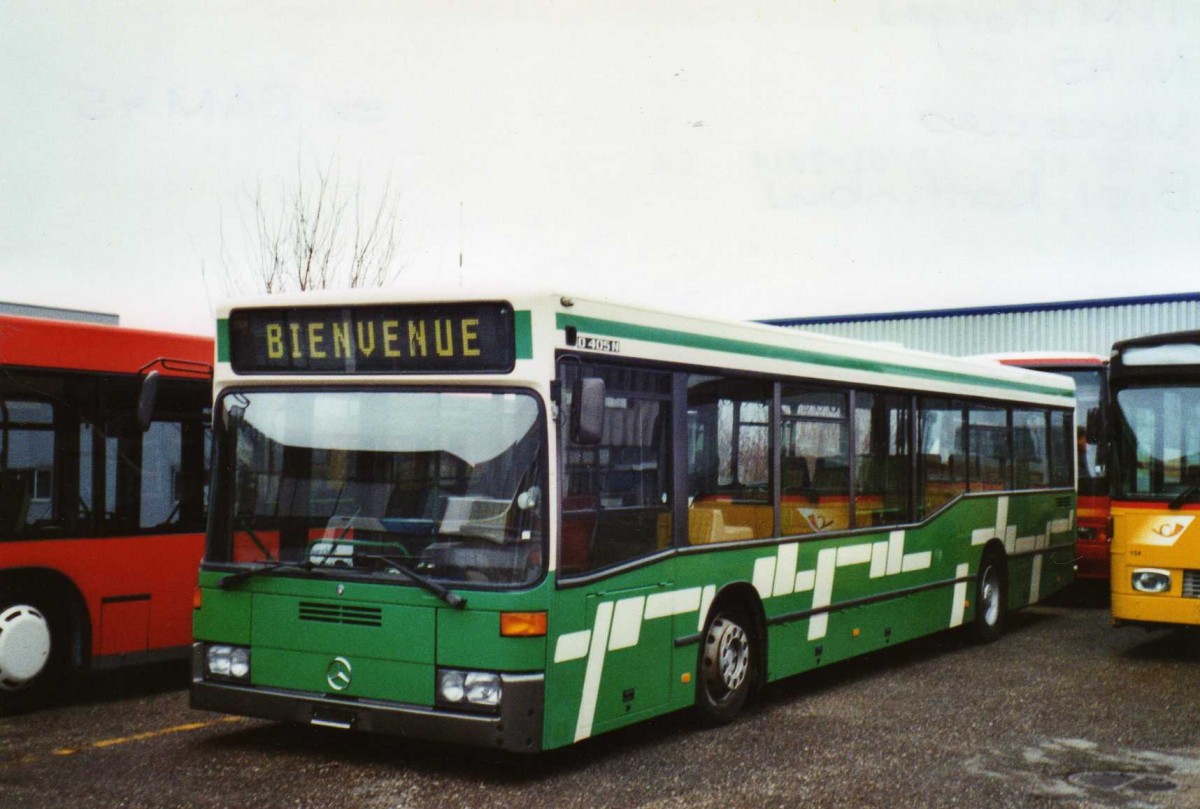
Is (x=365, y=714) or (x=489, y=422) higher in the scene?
(x=489, y=422)

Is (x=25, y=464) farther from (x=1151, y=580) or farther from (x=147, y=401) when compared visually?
(x=1151, y=580)

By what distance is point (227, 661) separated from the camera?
7.44m

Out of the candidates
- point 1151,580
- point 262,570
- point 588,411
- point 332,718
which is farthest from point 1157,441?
point 262,570

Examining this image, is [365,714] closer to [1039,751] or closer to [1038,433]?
[1039,751]

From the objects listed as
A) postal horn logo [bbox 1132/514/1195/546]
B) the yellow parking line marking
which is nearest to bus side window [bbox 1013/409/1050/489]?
postal horn logo [bbox 1132/514/1195/546]

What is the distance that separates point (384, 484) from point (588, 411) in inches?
44.8

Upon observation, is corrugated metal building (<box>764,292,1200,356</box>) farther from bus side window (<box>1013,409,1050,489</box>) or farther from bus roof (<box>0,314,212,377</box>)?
bus roof (<box>0,314,212,377</box>)

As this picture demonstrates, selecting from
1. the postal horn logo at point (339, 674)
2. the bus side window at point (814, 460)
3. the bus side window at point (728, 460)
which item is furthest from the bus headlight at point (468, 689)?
the bus side window at point (814, 460)

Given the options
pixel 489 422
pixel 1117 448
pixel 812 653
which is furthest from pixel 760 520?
pixel 1117 448

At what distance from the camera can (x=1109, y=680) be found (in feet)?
34.3

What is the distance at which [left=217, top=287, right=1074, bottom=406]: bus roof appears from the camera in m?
6.94

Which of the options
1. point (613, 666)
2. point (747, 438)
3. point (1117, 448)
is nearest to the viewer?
point (613, 666)

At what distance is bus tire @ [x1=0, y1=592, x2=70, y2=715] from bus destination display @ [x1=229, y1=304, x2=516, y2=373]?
8.39ft

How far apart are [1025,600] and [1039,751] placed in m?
5.88
